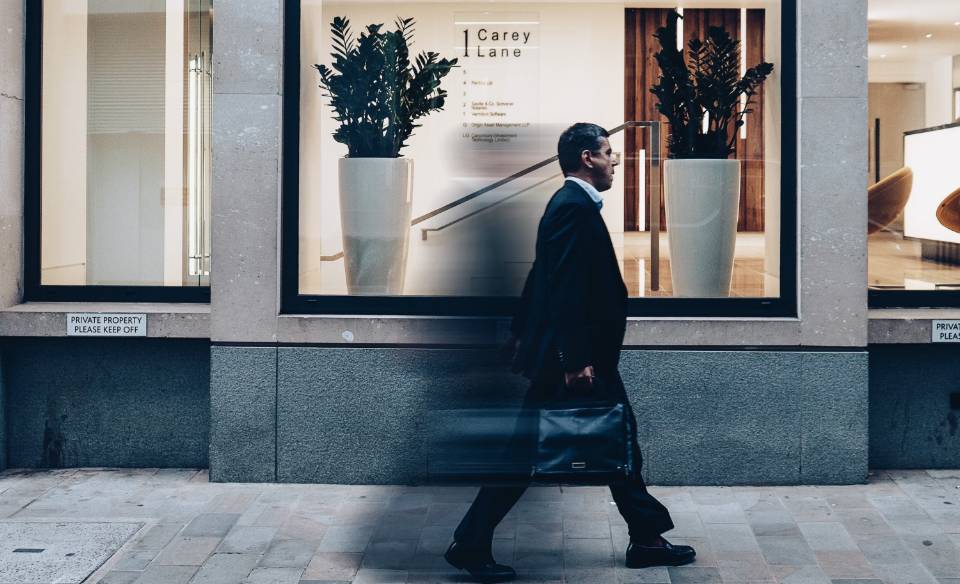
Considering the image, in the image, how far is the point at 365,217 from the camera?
789 cm

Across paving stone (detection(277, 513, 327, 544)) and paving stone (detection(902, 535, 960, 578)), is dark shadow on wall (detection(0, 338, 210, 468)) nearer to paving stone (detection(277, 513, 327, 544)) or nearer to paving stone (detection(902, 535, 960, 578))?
paving stone (detection(277, 513, 327, 544))

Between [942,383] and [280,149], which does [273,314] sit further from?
[942,383]

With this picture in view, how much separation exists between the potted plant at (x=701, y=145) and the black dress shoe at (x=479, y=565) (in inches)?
105

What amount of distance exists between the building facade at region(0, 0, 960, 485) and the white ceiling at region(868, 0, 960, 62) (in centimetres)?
3

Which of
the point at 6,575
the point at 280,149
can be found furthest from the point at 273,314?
the point at 6,575

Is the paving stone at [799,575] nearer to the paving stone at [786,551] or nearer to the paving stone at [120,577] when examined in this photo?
the paving stone at [786,551]

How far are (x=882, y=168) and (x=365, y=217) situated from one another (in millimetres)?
3289

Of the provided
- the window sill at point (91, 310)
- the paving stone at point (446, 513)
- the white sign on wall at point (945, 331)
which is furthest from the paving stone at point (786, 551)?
the window sill at point (91, 310)

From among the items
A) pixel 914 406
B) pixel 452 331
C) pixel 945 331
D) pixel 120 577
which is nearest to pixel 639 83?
pixel 452 331

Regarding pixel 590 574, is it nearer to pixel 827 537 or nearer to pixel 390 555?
pixel 390 555

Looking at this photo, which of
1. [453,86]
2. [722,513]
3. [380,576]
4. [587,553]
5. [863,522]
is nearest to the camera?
[380,576]

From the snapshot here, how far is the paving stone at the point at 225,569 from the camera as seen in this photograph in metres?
5.72

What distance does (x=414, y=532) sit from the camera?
6457mm

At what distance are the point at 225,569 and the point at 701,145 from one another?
397 centimetres
